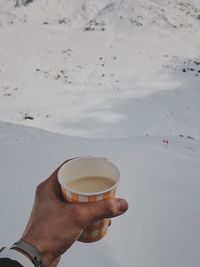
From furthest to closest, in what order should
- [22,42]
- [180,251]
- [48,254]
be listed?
[22,42] → [180,251] → [48,254]

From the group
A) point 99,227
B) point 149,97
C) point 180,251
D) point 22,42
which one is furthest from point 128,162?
point 22,42

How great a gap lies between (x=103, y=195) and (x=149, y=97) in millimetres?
8973

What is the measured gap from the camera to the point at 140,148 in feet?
16.7

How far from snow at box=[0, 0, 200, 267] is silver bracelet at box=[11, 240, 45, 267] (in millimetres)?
1510

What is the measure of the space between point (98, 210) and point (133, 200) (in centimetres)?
235

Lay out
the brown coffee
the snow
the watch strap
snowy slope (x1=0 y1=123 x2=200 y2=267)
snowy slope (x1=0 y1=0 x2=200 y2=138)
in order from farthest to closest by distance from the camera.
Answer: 1. snowy slope (x1=0 y1=0 x2=200 y2=138)
2. the snow
3. snowy slope (x1=0 y1=123 x2=200 y2=267)
4. the brown coffee
5. the watch strap

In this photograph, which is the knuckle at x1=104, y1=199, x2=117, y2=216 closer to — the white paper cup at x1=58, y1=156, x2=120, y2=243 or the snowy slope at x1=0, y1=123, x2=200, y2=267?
the white paper cup at x1=58, y1=156, x2=120, y2=243

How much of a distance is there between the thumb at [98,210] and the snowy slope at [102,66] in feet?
20.7

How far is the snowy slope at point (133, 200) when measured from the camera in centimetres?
293

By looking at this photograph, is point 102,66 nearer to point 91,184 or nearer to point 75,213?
Answer: point 91,184

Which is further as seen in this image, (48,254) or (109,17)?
(109,17)

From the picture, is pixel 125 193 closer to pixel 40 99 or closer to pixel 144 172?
pixel 144 172

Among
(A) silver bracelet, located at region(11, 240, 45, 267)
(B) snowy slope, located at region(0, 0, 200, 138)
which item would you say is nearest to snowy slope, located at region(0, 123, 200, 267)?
(A) silver bracelet, located at region(11, 240, 45, 267)

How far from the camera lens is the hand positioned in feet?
4.48
